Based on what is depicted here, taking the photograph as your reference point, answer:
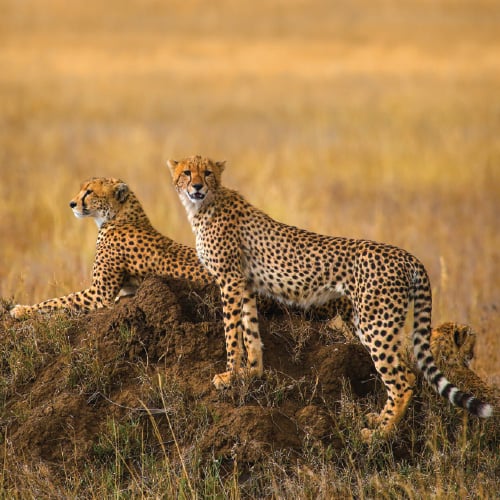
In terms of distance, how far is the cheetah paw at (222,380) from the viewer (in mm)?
4594

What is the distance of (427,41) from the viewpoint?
31719 mm

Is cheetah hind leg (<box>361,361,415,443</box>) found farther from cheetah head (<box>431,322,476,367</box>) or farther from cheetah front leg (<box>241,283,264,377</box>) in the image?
cheetah head (<box>431,322,476,367</box>)

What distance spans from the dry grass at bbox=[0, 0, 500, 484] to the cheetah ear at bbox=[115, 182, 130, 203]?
0.75m

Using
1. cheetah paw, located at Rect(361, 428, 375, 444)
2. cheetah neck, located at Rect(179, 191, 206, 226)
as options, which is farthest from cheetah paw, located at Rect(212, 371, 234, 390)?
cheetah neck, located at Rect(179, 191, 206, 226)

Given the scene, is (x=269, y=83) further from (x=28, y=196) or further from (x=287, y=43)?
(x=28, y=196)

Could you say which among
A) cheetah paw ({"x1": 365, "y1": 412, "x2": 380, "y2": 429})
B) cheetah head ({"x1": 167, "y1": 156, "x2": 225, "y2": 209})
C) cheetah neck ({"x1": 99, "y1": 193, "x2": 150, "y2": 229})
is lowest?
cheetah paw ({"x1": 365, "y1": 412, "x2": 380, "y2": 429})

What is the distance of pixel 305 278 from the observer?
4.74m

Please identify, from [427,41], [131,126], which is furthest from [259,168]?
[427,41]

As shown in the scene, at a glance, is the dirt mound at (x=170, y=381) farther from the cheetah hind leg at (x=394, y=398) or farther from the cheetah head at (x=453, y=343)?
the cheetah head at (x=453, y=343)

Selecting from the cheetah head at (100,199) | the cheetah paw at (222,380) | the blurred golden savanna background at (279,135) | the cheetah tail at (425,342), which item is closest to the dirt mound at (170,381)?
the cheetah paw at (222,380)

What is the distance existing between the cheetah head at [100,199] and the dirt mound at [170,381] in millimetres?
672

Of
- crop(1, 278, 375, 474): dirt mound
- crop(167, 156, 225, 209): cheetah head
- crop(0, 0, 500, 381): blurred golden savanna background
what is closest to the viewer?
crop(1, 278, 375, 474): dirt mound

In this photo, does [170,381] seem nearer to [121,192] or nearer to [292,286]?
[292,286]

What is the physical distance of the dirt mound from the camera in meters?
4.43
